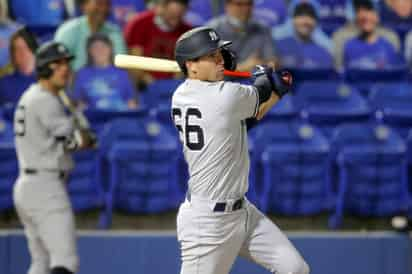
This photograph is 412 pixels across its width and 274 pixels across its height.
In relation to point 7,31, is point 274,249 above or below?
below

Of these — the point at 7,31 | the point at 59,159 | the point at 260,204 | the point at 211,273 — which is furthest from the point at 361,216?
the point at 7,31

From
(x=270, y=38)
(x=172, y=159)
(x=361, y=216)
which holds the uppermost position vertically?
(x=270, y=38)

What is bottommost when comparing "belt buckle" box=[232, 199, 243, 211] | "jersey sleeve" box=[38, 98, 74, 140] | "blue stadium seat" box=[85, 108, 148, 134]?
"belt buckle" box=[232, 199, 243, 211]

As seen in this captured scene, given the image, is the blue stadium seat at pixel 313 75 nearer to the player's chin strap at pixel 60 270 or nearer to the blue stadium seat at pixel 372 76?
the blue stadium seat at pixel 372 76

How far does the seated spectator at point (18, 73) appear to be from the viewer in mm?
7617

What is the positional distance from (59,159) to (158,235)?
900mm

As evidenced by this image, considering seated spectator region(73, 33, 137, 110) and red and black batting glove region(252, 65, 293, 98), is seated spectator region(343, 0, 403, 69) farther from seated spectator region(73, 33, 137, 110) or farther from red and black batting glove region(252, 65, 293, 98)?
red and black batting glove region(252, 65, 293, 98)

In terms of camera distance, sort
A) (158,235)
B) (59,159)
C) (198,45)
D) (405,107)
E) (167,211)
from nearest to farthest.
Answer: (198,45) → (59,159) → (158,235) → (167,211) → (405,107)

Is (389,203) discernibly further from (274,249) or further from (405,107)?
(274,249)

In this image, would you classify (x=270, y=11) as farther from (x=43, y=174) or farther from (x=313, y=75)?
(x=43, y=174)

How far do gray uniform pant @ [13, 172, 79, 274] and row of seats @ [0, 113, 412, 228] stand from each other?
0.83m

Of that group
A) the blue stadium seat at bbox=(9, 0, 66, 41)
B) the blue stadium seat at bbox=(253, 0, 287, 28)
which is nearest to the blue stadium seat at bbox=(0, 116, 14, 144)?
the blue stadium seat at bbox=(9, 0, 66, 41)

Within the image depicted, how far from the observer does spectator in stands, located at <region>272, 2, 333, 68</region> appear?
8.08 metres

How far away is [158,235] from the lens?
645 cm
